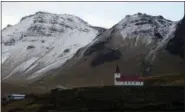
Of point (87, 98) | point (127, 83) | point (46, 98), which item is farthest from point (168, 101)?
point (127, 83)

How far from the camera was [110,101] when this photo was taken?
4269 inches

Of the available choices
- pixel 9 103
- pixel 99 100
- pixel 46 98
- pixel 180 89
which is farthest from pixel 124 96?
pixel 9 103

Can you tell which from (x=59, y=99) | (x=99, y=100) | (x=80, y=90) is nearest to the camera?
(x=99, y=100)

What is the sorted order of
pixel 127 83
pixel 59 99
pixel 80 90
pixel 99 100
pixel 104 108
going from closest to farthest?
pixel 104 108 → pixel 99 100 → pixel 59 99 → pixel 80 90 → pixel 127 83

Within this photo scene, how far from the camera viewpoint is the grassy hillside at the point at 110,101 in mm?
98062

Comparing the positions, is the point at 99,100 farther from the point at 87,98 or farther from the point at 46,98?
the point at 46,98

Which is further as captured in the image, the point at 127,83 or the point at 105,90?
the point at 127,83

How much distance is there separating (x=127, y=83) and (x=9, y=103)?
43941 mm

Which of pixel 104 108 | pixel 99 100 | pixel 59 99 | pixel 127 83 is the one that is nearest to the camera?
pixel 104 108

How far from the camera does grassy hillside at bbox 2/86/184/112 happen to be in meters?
98.1

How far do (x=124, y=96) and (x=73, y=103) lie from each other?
13.8 m

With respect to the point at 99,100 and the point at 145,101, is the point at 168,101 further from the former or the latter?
the point at 99,100

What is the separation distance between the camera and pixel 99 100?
11150 cm

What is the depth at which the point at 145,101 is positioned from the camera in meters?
105
